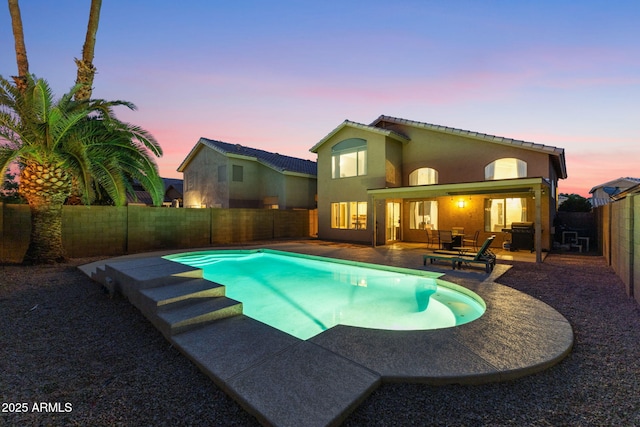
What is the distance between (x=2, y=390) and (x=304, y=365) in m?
2.88

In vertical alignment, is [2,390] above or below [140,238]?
below

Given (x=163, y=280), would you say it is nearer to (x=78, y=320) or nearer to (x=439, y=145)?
(x=78, y=320)

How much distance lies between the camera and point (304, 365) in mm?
3018

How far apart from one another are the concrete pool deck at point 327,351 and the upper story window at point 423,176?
999 cm

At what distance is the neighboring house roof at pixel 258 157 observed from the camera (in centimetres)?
2060

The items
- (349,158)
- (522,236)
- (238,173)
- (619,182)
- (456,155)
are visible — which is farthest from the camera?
(619,182)

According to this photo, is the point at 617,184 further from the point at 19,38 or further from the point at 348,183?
the point at 19,38

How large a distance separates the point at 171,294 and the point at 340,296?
12.9 ft

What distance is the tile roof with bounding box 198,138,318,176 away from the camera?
20.6 metres

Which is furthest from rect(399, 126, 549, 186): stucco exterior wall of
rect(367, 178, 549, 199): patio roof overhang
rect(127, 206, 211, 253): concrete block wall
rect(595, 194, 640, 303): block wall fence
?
rect(127, 206, 211, 253): concrete block wall

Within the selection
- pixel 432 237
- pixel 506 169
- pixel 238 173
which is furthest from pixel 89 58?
pixel 506 169

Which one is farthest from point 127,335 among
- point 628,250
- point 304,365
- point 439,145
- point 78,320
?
point 439,145

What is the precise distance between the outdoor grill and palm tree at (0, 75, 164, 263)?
14.5 metres

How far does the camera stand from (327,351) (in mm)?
3307
